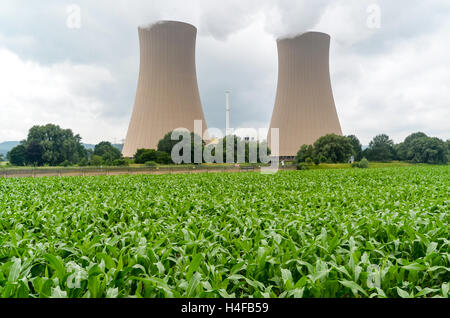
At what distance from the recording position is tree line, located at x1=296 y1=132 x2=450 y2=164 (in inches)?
1203

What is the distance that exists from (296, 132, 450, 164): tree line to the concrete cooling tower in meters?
13.1

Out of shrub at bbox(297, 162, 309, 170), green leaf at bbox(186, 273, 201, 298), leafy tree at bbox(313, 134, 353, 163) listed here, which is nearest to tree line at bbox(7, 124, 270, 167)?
shrub at bbox(297, 162, 309, 170)

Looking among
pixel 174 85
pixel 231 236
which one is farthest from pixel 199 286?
pixel 174 85

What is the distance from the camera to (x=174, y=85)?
26.6 m

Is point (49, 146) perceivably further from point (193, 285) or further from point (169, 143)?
point (193, 285)

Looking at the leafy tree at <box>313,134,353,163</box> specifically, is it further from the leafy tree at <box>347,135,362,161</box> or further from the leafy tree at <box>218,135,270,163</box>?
the leafy tree at <box>347,135,362,161</box>

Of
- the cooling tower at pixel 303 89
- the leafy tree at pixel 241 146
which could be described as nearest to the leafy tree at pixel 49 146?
the leafy tree at pixel 241 146

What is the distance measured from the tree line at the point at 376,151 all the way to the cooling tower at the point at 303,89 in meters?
1.60

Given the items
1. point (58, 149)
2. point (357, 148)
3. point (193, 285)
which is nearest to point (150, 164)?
point (58, 149)

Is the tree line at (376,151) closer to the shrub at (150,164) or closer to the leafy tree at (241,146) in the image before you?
the leafy tree at (241,146)

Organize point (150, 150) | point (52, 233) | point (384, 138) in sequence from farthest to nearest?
point (384, 138)
point (150, 150)
point (52, 233)

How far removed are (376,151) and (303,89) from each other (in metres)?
24.3
